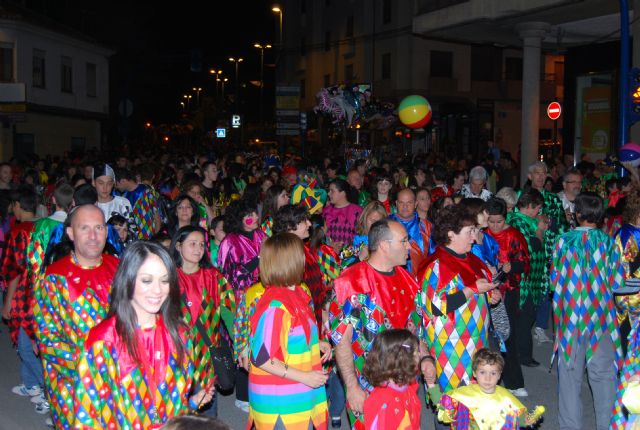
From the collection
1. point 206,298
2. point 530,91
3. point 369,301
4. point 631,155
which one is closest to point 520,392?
point 369,301

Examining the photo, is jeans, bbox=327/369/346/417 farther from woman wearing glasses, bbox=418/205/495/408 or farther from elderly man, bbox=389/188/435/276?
elderly man, bbox=389/188/435/276

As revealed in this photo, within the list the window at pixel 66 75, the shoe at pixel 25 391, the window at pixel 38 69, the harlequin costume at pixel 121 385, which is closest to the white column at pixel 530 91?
the shoe at pixel 25 391

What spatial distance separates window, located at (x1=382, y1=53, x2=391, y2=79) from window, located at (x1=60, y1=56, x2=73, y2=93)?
57.1 ft

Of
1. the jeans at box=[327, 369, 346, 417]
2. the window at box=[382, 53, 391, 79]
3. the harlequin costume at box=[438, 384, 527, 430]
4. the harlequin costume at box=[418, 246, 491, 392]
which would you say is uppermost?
the window at box=[382, 53, 391, 79]

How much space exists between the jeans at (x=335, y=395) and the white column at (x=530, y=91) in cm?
1382

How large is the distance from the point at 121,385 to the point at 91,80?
1544 inches

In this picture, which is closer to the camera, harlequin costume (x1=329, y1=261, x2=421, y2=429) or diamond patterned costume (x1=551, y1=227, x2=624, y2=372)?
harlequin costume (x1=329, y1=261, x2=421, y2=429)

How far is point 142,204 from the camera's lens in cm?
969

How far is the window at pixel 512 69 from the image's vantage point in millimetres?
44719

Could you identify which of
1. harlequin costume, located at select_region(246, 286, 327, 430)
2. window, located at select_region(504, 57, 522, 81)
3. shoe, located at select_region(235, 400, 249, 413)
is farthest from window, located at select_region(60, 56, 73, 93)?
harlequin costume, located at select_region(246, 286, 327, 430)

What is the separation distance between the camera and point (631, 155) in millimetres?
11250

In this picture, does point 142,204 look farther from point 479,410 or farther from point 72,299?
point 479,410

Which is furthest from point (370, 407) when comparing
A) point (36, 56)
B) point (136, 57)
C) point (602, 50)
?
point (136, 57)

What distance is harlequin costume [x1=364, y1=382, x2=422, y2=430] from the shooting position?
4.30 meters
